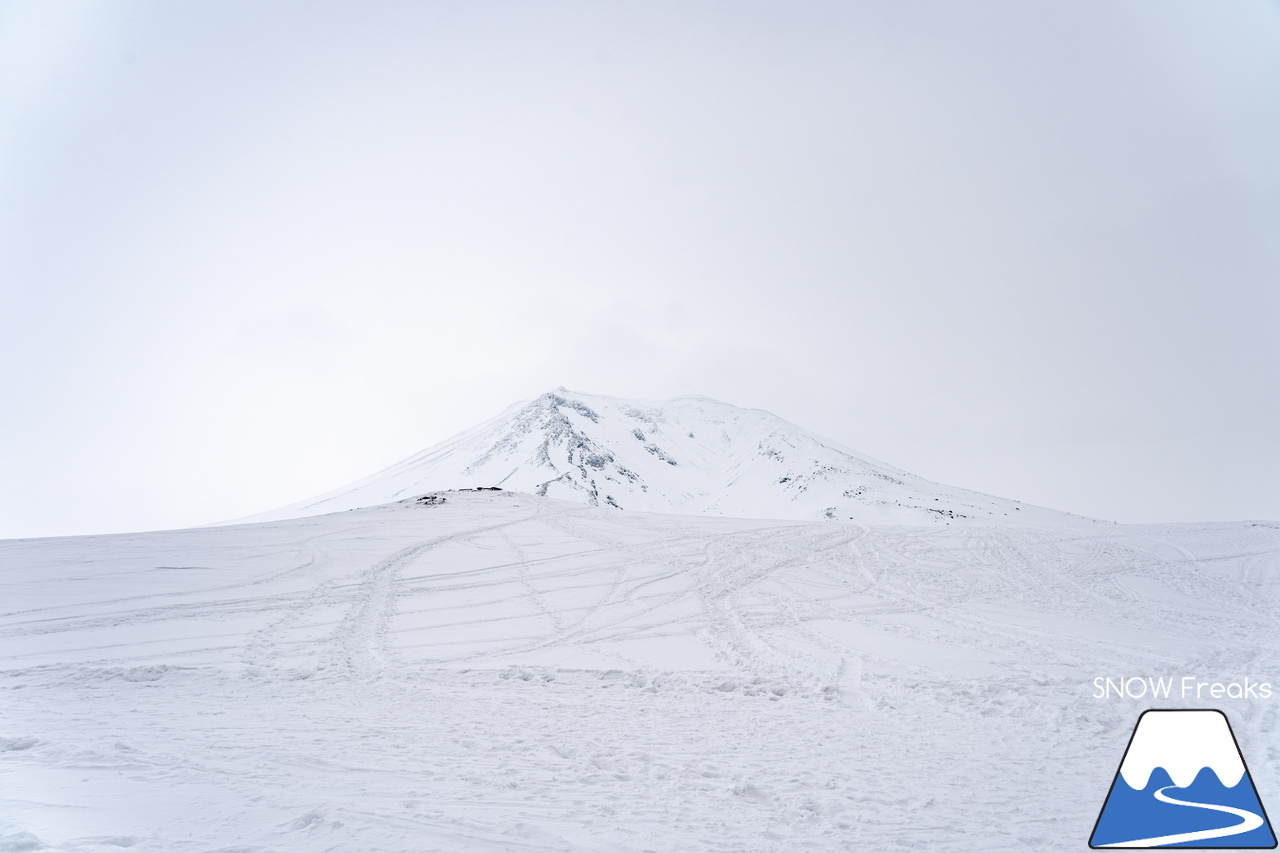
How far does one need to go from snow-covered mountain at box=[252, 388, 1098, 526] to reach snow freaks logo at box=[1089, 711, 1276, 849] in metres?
45.3

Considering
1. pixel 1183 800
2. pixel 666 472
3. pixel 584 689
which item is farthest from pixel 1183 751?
pixel 666 472

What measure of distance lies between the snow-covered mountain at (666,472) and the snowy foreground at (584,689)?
37267 millimetres

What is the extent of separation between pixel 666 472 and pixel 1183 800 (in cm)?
8349

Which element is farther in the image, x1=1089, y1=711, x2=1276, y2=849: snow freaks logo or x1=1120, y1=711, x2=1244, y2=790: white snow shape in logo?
x1=1120, y1=711, x2=1244, y2=790: white snow shape in logo

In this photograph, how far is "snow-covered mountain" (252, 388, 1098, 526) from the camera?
60719 millimetres

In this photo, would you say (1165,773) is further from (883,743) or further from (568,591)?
(568,591)

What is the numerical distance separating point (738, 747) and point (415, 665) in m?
5.86

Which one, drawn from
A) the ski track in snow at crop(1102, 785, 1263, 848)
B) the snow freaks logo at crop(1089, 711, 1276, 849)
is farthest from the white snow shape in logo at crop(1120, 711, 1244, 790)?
the ski track in snow at crop(1102, 785, 1263, 848)

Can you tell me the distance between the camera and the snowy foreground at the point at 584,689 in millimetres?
5031

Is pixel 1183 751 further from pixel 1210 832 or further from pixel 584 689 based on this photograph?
pixel 584 689

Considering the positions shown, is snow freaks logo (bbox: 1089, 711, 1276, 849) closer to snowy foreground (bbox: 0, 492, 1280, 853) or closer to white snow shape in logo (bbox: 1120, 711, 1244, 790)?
white snow shape in logo (bbox: 1120, 711, 1244, 790)

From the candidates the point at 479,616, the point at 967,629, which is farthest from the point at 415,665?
the point at 967,629

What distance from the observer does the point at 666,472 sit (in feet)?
292

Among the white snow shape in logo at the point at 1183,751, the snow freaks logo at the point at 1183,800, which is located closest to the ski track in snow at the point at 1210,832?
the snow freaks logo at the point at 1183,800
